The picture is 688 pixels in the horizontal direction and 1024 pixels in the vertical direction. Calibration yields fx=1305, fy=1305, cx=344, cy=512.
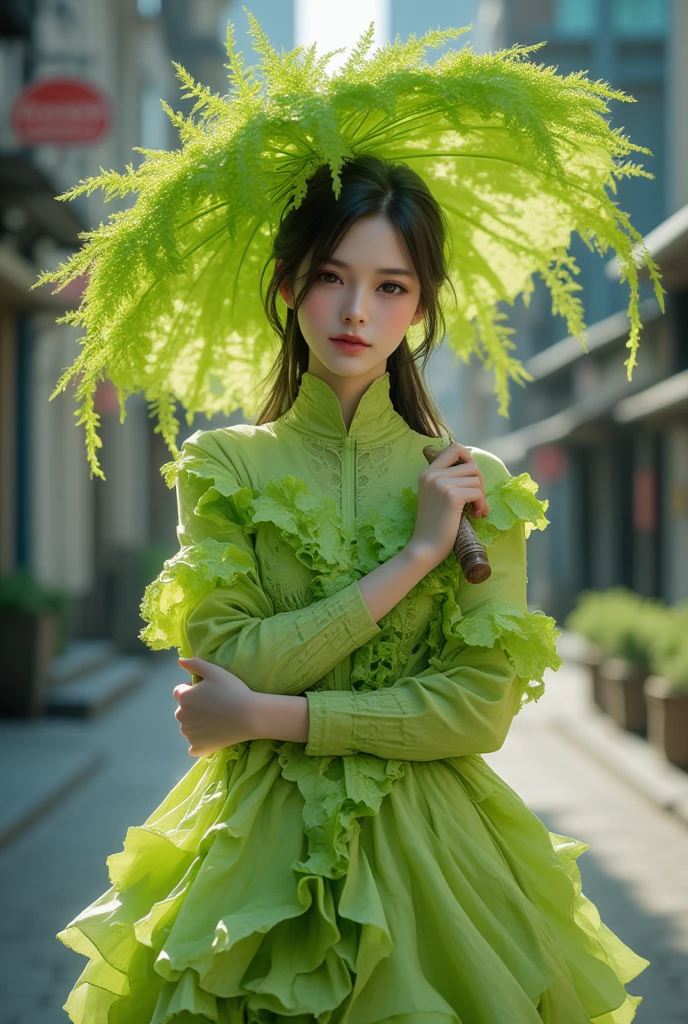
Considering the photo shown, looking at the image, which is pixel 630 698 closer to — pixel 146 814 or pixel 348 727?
pixel 146 814

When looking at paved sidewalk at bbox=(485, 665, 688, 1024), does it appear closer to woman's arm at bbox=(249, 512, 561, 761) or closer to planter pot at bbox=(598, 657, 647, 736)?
planter pot at bbox=(598, 657, 647, 736)

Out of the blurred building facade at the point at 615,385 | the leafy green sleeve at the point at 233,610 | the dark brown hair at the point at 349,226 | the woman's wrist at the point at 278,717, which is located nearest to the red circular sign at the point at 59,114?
the blurred building facade at the point at 615,385

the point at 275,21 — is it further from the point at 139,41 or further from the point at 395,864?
the point at 395,864

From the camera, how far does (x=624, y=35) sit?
3803 centimetres

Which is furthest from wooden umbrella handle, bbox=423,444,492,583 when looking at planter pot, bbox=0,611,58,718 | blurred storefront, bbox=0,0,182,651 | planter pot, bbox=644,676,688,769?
planter pot, bbox=0,611,58,718

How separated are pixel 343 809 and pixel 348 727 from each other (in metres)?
0.16

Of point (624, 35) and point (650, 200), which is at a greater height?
point (624, 35)

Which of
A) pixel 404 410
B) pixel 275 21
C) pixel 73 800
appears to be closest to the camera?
pixel 404 410

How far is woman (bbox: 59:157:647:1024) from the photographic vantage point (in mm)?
2379

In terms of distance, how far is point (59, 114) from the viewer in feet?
44.0

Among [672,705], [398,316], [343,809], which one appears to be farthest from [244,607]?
[672,705]

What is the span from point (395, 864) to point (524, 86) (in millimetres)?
1572

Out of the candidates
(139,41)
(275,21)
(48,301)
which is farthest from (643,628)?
(275,21)

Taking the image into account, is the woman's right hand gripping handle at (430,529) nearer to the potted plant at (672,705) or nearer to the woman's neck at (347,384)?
the woman's neck at (347,384)
